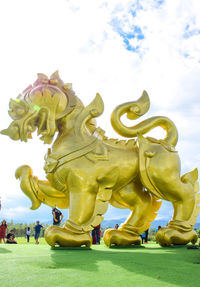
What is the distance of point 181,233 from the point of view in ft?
11.2

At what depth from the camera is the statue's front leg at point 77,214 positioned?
3.02 meters

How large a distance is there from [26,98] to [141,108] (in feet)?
4.74

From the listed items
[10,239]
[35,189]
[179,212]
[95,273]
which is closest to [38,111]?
[35,189]

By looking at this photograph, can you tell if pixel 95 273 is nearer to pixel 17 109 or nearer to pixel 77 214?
pixel 77 214

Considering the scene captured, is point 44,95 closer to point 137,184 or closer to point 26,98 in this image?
point 26,98

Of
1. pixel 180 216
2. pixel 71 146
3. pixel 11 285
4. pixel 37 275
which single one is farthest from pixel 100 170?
pixel 11 285

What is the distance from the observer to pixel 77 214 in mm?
3166

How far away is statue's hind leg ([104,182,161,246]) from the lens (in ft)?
11.7

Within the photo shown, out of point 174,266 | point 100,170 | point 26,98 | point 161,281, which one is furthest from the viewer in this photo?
point 26,98

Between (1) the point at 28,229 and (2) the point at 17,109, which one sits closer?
(2) the point at 17,109

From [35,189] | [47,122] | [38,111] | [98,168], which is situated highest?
[38,111]

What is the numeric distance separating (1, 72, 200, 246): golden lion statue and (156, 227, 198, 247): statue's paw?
0.01 meters

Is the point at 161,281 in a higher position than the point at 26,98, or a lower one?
lower

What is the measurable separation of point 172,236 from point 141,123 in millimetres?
1442
